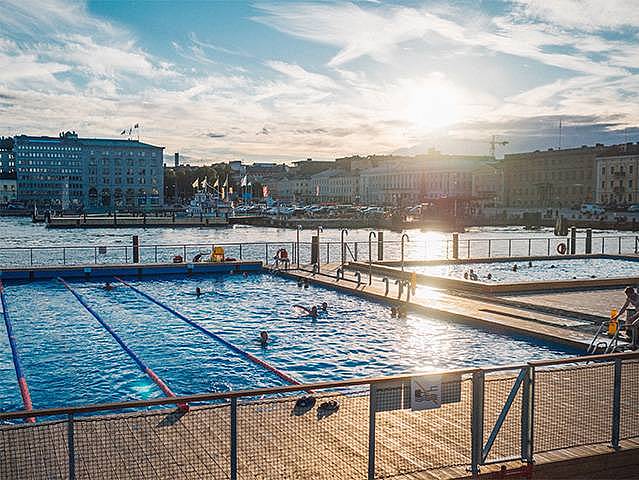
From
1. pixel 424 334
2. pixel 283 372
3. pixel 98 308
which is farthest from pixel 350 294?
pixel 283 372

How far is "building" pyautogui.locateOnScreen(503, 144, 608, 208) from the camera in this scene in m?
137

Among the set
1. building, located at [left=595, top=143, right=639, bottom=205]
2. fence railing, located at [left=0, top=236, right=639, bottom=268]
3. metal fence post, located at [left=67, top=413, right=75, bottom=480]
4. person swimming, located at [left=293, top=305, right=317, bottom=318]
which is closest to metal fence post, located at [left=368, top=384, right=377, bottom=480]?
metal fence post, located at [left=67, top=413, right=75, bottom=480]

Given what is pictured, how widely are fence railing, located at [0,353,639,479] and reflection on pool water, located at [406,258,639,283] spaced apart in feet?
81.9

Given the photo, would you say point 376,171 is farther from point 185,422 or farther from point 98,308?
point 185,422

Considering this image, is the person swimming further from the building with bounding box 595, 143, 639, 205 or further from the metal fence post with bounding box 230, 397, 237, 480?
the building with bounding box 595, 143, 639, 205

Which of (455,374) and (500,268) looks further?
(500,268)

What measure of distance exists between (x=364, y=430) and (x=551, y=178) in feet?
478

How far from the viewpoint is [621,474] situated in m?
8.27

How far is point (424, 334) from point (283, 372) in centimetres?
576

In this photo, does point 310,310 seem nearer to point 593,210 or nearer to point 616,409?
point 616,409

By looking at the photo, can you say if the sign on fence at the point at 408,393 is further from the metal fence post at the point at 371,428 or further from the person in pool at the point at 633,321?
the person in pool at the point at 633,321

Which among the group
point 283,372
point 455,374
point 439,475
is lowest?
point 283,372

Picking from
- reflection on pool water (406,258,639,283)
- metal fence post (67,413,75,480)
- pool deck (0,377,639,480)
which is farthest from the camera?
reflection on pool water (406,258,639,283)

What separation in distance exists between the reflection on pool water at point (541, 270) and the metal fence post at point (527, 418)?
85.6ft
